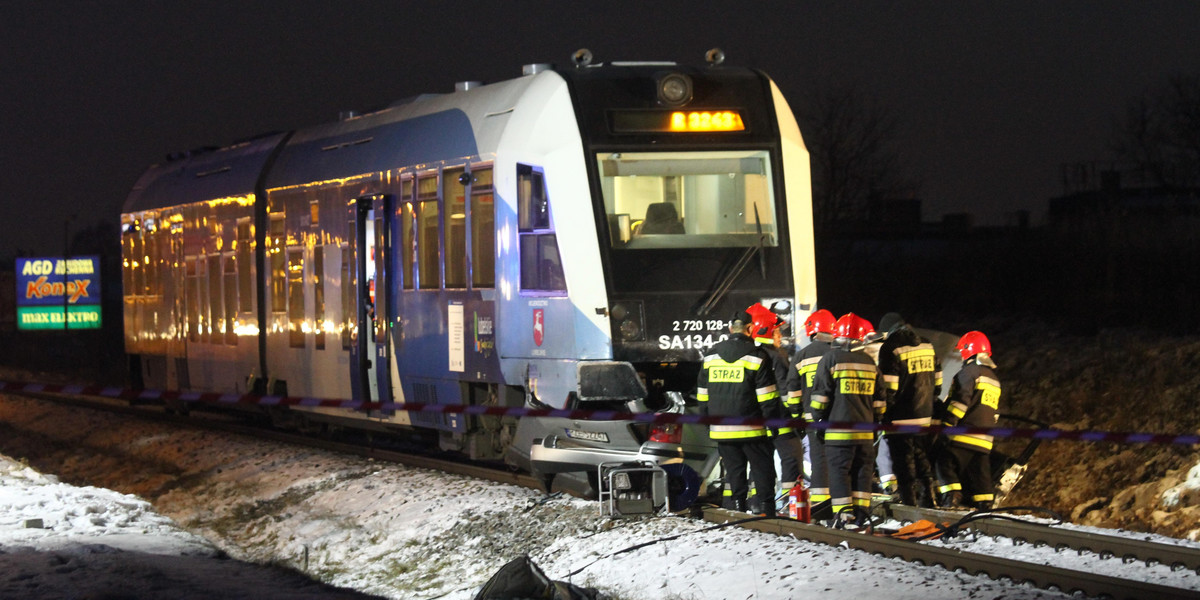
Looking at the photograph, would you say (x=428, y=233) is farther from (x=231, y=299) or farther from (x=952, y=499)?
(x=231, y=299)

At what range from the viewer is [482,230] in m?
12.5

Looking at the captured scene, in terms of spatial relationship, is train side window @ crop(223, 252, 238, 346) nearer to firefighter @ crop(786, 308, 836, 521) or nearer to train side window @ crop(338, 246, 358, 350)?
train side window @ crop(338, 246, 358, 350)

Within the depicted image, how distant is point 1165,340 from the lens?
59.0 feet

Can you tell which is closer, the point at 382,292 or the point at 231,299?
the point at 382,292

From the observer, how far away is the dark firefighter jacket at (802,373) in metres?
10.8

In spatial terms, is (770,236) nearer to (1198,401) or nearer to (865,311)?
(1198,401)

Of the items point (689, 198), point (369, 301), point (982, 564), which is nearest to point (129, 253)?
point (369, 301)

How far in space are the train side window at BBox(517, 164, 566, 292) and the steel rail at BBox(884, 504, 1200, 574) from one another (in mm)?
3325

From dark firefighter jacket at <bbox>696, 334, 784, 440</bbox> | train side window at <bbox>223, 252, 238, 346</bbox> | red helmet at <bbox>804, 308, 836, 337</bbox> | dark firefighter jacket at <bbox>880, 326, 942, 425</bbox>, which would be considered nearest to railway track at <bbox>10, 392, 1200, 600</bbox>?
dark firefighter jacket at <bbox>696, 334, 784, 440</bbox>

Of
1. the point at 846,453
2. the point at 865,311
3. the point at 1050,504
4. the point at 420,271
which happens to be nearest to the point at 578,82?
the point at 420,271

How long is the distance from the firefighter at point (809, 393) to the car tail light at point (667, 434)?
856mm

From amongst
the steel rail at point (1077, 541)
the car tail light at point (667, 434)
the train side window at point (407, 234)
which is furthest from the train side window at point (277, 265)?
the steel rail at point (1077, 541)

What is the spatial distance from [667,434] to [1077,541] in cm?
317

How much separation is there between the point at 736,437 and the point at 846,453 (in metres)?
0.81
